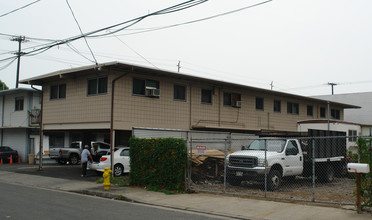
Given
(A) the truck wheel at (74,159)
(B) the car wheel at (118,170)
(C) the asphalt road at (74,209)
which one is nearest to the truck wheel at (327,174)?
Answer: (C) the asphalt road at (74,209)

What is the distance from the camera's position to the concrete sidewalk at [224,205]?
31.0 feet

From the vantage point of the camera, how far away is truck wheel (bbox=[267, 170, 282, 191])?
13.4m

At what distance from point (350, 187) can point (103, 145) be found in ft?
51.7

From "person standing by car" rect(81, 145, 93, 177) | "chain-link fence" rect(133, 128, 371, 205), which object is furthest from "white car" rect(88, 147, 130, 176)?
"chain-link fence" rect(133, 128, 371, 205)

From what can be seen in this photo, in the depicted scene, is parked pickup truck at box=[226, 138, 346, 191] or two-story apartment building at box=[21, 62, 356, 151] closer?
parked pickup truck at box=[226, 138, 346, 191]

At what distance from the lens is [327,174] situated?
1594 cm

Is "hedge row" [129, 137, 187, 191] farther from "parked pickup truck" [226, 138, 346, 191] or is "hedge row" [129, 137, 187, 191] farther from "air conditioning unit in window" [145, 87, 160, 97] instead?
"air conditioning unit in window" [145, 87, 160, 97]

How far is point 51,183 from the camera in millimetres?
16891

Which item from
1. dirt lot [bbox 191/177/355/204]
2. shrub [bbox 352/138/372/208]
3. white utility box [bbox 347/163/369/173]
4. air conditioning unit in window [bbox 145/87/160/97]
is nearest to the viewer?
white utility box [bbox 347/163/369/173]

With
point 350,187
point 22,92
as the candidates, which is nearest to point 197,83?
point 350,187

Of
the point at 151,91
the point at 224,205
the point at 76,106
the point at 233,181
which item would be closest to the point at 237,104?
the point at 151,91

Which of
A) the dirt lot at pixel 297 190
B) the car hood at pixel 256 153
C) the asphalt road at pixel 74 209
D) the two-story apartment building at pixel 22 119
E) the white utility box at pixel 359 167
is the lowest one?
the asphalt road at pixel 74 209

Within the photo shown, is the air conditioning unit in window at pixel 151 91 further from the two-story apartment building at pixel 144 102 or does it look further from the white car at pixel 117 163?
the white car at pixel 117 163

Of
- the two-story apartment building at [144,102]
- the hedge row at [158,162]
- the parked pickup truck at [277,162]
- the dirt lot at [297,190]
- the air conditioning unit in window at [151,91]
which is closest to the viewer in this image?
the dirt lot at [297,190]
